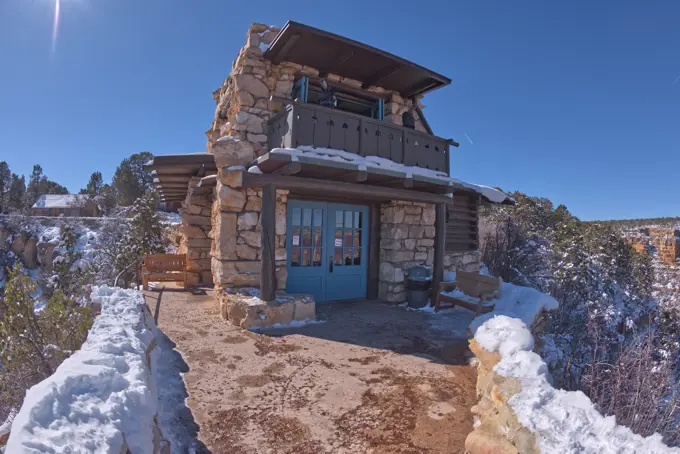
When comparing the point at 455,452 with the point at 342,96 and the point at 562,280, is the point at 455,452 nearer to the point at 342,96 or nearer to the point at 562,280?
the point at 342,96

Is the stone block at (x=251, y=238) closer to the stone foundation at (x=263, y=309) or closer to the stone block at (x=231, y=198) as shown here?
the stone block at (x=231, y=198)

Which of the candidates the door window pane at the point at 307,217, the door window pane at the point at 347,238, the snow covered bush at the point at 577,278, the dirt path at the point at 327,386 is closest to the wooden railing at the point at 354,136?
the door window pane at the point at 307,217

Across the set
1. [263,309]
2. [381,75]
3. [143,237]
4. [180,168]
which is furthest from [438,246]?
[143,237]

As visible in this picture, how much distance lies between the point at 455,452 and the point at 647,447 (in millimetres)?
1249

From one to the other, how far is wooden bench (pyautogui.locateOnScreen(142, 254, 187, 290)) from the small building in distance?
26.5 metres

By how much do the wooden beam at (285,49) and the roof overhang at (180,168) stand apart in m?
2.16

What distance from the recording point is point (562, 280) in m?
9.74

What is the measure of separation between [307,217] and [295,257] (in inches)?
31.3

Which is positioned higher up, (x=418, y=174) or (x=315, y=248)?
(x=418, y=174)

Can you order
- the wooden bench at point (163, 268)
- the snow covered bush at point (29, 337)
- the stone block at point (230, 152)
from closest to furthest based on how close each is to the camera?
the snow covered bush at point (29, 337) → the stone block at point (230, 152) → the wooden bench at point (163, 268)

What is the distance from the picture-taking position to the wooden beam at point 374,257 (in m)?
8.05

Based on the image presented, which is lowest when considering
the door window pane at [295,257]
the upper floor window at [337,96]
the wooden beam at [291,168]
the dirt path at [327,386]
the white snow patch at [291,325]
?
the dirt path at [327,386]

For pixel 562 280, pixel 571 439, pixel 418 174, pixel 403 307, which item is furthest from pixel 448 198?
pixel 571 439

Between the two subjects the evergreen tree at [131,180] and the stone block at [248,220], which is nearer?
the stone block at [248,220]
